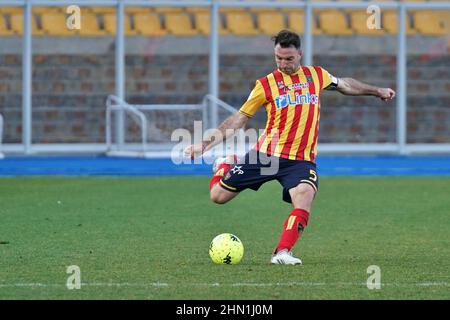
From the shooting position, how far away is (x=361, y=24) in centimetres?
2380

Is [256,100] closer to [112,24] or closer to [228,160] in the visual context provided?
[228,160]

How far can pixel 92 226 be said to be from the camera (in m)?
11.2

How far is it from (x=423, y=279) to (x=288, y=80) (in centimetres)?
206

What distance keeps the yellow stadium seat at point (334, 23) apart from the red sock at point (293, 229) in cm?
1556

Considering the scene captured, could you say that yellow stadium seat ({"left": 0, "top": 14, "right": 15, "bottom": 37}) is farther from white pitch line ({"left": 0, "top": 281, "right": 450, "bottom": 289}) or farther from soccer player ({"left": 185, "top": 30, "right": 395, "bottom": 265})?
white pitch line ({"left": 0, "top": 281, "right": 450, "bottom": 289})

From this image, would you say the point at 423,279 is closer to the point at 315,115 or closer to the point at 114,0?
the point at 315,115

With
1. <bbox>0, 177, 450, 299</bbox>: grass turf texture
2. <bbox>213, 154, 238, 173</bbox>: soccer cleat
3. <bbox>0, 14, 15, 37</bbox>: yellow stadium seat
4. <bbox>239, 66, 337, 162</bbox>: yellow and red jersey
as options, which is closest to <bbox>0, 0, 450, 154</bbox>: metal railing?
<bbox>0, 14, 15, 37</bbox>: yellow stadium seat

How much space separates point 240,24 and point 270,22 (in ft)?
2.22

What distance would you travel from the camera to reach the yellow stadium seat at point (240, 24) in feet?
77.3

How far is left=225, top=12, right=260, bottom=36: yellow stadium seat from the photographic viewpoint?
77.3 ft

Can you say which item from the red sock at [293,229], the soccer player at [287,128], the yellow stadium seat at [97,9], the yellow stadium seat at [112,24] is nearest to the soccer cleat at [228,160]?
the soccer player at [287,128]

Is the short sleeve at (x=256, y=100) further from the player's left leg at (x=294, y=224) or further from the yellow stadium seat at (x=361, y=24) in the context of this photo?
the yellow stadium seat at (x=361, y=24)

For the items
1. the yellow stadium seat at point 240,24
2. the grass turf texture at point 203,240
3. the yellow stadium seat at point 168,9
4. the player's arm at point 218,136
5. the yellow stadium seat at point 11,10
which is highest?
the yellow stadium seat at point 168,9
